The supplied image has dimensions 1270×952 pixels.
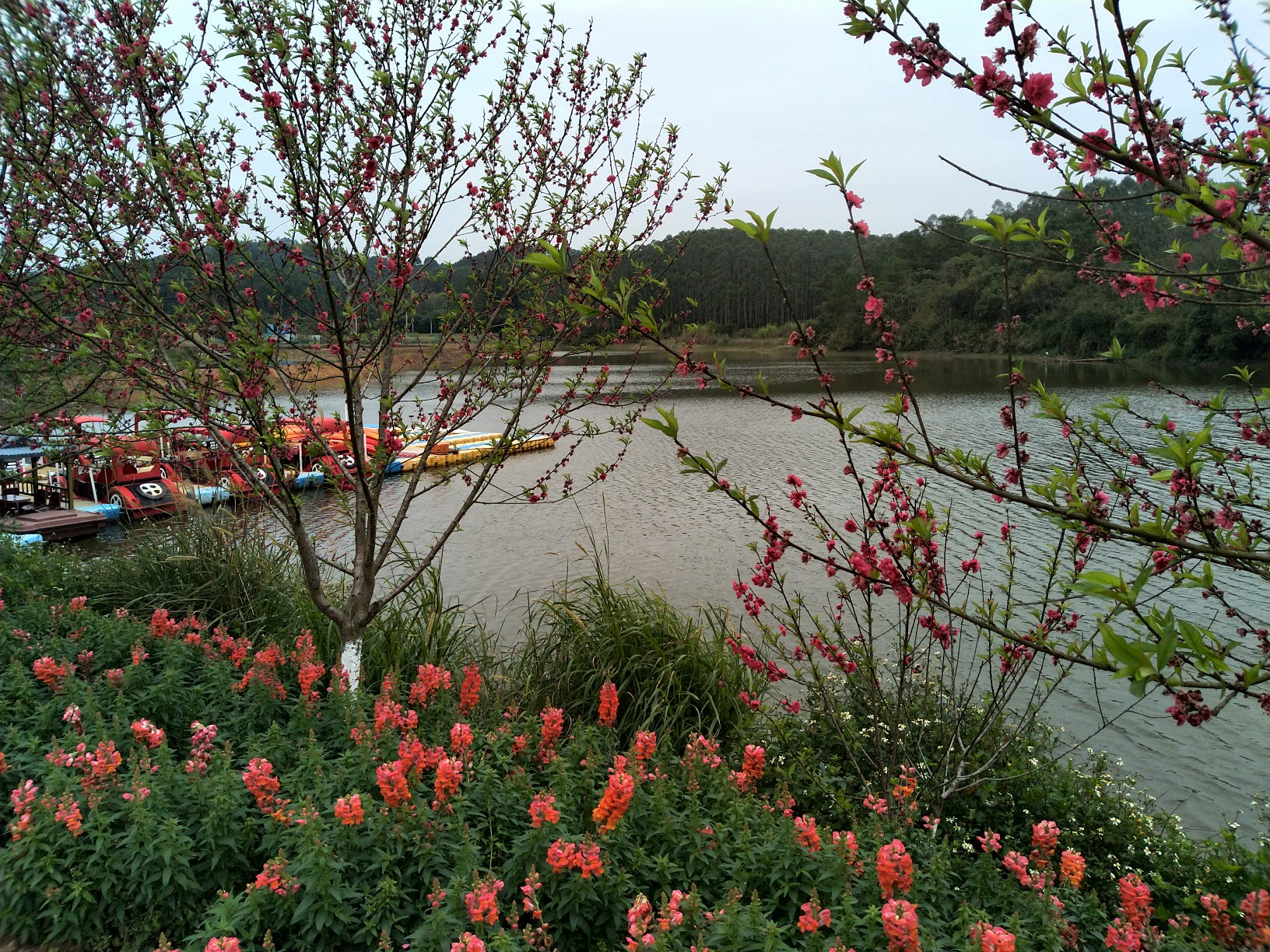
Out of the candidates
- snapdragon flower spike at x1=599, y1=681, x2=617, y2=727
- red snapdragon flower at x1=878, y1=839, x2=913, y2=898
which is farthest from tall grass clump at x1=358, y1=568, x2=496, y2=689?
red snapdragon flower at x1=878, y1=839, x2=913, y2=898

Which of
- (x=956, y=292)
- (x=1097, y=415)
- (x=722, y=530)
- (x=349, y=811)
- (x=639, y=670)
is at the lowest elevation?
(x=722, y=530)

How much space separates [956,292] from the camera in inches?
1602

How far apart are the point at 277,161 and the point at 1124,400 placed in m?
3.59

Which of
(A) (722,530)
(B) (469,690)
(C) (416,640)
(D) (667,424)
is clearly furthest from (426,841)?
(A) (722,530)

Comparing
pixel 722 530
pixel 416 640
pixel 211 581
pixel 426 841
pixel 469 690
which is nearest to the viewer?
pixel 426 841

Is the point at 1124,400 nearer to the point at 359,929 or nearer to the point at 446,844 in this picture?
the point at 446,844

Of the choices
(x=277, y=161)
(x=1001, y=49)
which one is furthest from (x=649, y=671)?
(x=1001, y=49)

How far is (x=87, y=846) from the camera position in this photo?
2.52 meters

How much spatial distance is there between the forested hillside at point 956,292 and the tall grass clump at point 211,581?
3726mm

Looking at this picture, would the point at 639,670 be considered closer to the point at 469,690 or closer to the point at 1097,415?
the point at 469,690

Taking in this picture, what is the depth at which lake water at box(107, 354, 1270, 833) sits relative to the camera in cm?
581

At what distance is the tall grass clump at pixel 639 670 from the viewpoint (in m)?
4.81

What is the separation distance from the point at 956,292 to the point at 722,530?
110 feet

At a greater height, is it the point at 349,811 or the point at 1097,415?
the point at 1097,415
